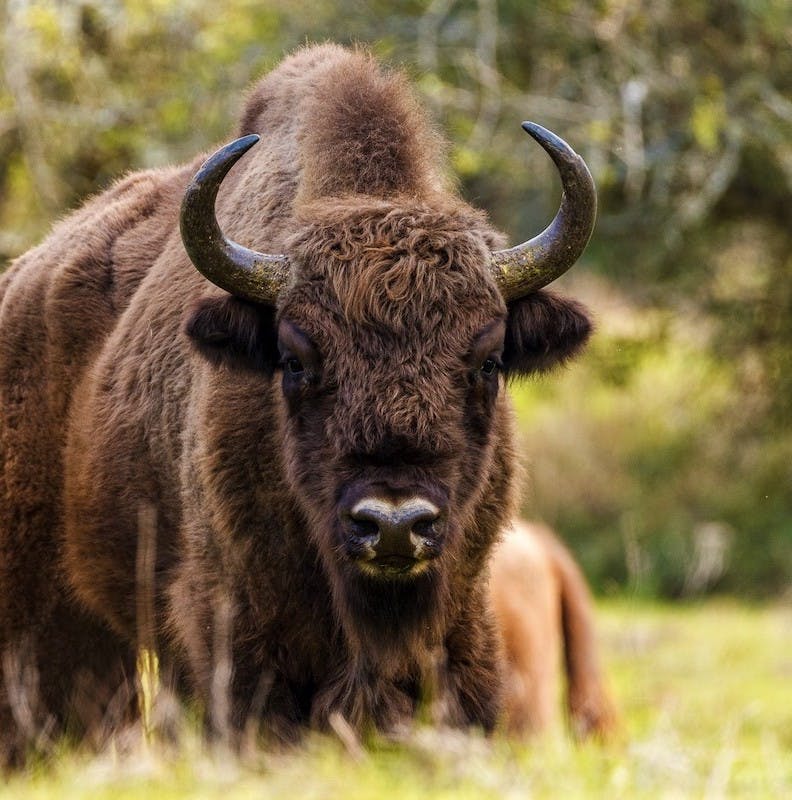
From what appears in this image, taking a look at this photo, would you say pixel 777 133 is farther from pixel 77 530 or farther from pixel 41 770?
pixel 41 770

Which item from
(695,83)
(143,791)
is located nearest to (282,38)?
(695,83)

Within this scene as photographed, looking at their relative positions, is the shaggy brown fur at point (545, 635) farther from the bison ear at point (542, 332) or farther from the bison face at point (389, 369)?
the bison face at point (389, 369)

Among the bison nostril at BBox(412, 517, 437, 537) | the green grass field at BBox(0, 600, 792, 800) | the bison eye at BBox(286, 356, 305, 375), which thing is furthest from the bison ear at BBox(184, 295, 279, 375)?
the green grass field at BBox(0, 600, 792, 800)

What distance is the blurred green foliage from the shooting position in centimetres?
1480

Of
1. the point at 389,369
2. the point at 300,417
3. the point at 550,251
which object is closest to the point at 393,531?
the point at 389,369

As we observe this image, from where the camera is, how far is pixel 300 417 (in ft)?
19.6

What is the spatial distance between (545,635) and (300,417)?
190 inches

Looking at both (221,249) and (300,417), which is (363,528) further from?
(221,249)

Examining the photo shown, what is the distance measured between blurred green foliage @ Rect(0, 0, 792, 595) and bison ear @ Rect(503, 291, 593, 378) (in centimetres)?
637

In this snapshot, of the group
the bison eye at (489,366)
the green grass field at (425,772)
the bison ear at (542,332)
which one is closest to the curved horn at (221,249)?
the bison eye at (489,366)

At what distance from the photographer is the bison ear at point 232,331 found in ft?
19.9

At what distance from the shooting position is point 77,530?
7.14 metres

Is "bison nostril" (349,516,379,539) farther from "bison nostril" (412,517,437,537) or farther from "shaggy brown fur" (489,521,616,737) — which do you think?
"shaggy brown fur" (489,521,616,737)

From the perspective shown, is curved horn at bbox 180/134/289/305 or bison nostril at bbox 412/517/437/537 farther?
curved horn at bbox 180/134/289/305
